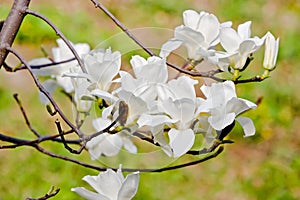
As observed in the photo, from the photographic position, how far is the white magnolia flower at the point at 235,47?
730mm

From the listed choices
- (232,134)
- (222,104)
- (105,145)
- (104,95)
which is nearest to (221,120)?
(222,104)

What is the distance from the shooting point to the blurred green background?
2.19m

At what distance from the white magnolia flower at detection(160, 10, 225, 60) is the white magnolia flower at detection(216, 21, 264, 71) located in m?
0.02

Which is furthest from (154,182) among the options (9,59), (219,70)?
(219,70)

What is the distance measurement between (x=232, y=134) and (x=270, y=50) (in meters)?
1.82

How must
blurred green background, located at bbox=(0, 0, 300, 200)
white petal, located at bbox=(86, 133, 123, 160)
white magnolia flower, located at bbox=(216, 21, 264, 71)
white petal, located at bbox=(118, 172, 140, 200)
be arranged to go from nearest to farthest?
1. white petal, located at bbox=(118, 172, 140, 200)
2. white magnolia flower, located at bbox=(216, 21, 264, 71)
3. white petal, located at bbox=(86, 133, 123, 160)
4. blurred green background, located at bbox=(0, 0, 300, 200)

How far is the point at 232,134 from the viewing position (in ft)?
8.45

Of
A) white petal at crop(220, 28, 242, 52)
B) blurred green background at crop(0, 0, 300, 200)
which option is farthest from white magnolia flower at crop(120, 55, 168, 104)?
blurred green background at crop(0, 0, 300, 200)

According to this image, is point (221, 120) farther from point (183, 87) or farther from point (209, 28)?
point (209, 28)

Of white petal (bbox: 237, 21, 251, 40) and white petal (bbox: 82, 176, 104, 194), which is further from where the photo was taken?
white petal (bbox: 237, 21, 251, 40)

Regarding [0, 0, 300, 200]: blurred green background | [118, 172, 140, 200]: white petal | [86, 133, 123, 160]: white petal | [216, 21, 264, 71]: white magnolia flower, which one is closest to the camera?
[118, 172, 140, 200]: white petal

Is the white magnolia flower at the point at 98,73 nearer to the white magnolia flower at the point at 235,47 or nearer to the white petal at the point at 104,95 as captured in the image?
the white petal at the point at 104,95

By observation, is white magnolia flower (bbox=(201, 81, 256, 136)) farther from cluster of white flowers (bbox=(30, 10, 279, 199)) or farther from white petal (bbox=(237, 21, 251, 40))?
white petal (bbox=(237, 21, 251, 40))

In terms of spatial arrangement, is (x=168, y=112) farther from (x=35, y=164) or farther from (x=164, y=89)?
(x=35, y=164)
